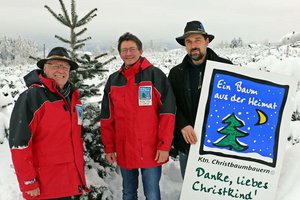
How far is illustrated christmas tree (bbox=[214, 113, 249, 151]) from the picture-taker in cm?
396

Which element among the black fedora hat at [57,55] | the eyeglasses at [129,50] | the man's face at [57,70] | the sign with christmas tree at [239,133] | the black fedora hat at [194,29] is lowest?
the sign with christmas tree at [239,133]

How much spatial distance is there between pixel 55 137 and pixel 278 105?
2468mm

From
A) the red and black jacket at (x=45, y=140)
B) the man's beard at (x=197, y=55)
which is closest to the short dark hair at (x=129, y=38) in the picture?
the man's beard at (x=197, y=55)

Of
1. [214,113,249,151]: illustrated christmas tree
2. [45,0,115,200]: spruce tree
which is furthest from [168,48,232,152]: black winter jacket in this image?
[45,0,115,200]: spruce tree

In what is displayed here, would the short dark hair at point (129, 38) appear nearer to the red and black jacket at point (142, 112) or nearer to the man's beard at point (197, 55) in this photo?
the red and black jacket at point (142, 112)

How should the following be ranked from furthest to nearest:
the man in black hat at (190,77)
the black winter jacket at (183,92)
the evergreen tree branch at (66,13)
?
the evergreen tree branch at (66,13)
the black winter jacket at (183,92)
the man in black hat at (190,77)

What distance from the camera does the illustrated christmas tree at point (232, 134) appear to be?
396cm

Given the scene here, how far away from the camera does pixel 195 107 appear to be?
418 cm

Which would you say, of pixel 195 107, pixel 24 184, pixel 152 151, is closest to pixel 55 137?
pixel 24 184

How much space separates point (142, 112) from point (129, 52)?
2.30ft

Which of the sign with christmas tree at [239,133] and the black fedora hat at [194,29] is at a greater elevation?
the black fedora hat at [194,29]

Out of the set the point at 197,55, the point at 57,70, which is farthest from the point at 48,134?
the point at 197,55

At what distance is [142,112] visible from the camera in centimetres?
400

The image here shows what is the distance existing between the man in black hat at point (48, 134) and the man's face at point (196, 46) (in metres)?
1.39
